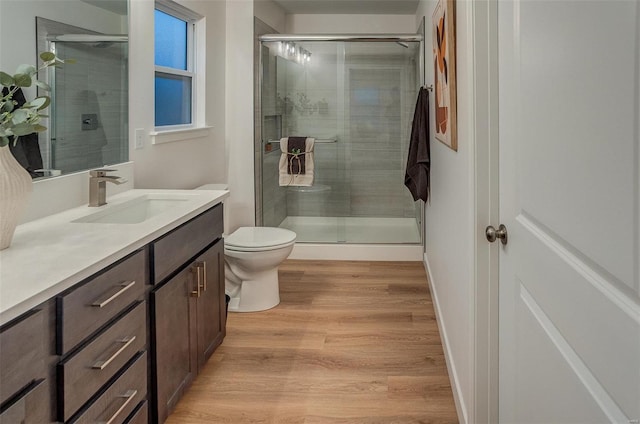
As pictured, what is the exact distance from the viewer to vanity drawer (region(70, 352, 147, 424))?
1.52 meters

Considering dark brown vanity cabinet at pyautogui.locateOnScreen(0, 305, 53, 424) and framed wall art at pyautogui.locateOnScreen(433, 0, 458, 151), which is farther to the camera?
framed wall art at pyautogui.locateOnScreen(433, 0, 458, 151)

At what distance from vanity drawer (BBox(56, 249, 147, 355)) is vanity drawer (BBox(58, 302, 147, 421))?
38 millimetres

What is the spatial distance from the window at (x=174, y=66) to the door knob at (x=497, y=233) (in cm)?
242

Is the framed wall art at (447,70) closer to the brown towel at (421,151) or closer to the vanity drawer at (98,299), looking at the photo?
the brown towel at (421,151)

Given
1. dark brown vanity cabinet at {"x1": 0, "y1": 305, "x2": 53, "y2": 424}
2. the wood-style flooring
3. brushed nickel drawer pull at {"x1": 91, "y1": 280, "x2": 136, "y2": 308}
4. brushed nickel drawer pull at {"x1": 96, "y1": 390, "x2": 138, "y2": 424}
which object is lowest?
the wood-style flooring

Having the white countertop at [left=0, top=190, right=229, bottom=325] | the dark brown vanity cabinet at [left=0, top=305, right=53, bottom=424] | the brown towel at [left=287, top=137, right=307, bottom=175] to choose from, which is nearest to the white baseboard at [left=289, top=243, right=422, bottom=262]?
the brown towel at [left=287, top=137, right=307, bottom=175]

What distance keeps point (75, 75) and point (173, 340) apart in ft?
3.99

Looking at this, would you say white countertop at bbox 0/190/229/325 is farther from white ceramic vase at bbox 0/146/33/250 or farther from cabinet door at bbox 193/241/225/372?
cabinet door at bbox 193/241/225/372

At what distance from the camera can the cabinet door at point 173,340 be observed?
2.00 m

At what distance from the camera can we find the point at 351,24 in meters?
5.75

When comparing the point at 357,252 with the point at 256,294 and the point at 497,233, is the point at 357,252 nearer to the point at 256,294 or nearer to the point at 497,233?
the point at 256,294

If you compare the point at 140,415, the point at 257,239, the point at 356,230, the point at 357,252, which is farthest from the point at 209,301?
the point at 356,230

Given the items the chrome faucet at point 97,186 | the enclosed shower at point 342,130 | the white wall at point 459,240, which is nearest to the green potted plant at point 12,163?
the chrome faucet at point 97,186

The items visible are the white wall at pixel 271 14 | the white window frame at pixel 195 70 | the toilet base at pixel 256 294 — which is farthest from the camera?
the white wall at pixel 271 14
